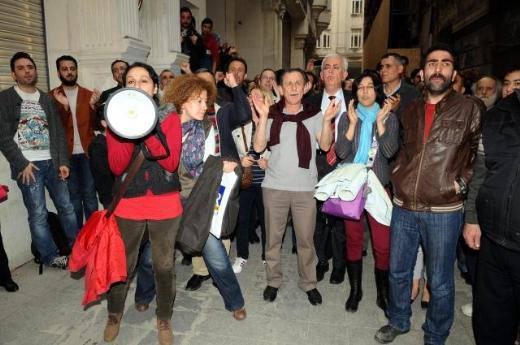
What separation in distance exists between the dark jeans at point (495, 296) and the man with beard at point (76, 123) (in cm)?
425

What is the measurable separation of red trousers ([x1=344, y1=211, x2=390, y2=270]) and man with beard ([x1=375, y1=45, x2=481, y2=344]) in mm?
421

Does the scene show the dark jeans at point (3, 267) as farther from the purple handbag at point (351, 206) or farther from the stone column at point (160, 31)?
the stone column at point (160, 31)

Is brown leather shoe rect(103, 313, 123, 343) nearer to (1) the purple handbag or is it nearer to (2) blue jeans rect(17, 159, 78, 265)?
(2) blue jeans rect(17, 159, 78, 265)

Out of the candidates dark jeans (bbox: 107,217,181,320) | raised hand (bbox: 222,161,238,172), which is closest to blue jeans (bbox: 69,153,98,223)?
dark jeans (bbox: 107,217,181,320)

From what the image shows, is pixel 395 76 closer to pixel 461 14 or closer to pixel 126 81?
pixel 126 81

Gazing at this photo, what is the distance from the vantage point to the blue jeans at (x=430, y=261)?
264 cm

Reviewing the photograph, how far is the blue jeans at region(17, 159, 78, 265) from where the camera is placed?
163 inches

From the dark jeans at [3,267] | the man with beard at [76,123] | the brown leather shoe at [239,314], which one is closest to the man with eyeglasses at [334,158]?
the brown leather shoe at [239,314]

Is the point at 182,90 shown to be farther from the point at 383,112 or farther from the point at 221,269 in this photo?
the point at 383,112

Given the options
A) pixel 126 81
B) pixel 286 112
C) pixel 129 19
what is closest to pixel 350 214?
pixel 286 112

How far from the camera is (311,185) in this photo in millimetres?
3416

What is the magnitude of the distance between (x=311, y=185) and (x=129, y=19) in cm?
366

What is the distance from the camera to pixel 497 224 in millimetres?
2199

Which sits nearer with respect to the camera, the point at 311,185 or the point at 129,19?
the point at 311,185
